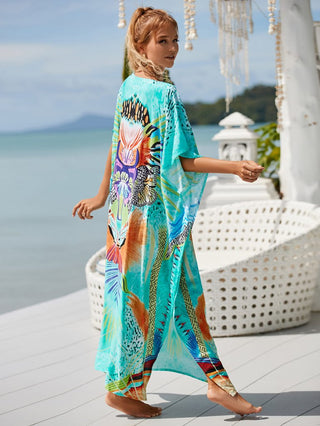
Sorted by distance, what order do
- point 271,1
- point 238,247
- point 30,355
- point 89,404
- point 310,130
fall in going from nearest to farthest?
point 89,404 → point 30,355 → point 271,1 → point 310,130 → point 238,247

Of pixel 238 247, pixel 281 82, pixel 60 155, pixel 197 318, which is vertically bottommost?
pixel 197 318

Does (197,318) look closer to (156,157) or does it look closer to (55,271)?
(156,157)

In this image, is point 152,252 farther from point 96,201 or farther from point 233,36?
point 233,36

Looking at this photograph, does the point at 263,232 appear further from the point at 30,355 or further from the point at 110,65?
the point at 110,65

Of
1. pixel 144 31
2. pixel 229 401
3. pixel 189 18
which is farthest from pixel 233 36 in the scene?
pixel 229 401

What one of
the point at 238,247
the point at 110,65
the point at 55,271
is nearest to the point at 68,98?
the point at 110,65

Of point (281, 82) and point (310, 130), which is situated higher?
point (281, 82)

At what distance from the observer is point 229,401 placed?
2.20 m

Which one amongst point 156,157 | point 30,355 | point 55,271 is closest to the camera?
point 156,157

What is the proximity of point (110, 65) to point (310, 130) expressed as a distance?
828 inches

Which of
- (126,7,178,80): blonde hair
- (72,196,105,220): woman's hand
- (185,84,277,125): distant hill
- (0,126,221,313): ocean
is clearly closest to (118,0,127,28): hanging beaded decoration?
(126,7,178,80): blonde hair

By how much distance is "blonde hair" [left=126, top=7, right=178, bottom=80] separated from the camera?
7.09ft

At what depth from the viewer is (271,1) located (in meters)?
3.30

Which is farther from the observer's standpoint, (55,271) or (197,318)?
(55,271)
